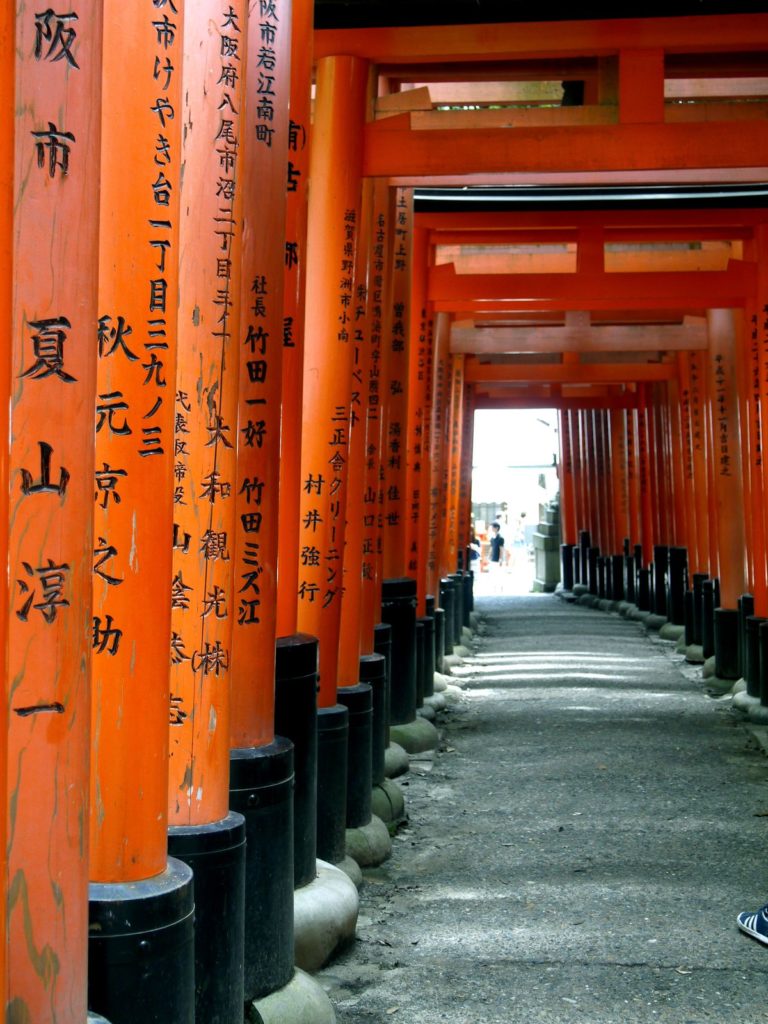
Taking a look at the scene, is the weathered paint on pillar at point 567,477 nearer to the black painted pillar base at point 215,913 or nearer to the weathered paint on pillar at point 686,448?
the weathered paint on pillar at point 686,448

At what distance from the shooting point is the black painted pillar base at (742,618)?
11275 millimetres

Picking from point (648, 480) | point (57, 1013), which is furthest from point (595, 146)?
point (648, 480)

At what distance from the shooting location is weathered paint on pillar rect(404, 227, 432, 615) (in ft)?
34.8

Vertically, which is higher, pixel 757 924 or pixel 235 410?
pixel 235 410

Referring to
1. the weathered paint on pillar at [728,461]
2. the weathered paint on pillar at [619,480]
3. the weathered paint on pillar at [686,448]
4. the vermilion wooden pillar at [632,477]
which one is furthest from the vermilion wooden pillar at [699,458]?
the weathered paint on pillar at [619,480]

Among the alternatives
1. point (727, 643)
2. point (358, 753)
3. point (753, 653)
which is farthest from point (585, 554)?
point (358, 753)

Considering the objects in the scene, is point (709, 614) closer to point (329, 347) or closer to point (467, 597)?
point (467, 597)

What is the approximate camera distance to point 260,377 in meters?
4.18

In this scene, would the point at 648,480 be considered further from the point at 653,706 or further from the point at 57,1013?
the point at 57,1013

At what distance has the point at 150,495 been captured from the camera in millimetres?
2943

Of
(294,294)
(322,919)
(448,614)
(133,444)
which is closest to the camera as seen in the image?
(133,444)

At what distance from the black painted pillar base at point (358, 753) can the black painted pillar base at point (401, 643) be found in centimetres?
274

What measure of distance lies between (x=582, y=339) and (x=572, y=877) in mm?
8522

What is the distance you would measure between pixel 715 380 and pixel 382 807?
6.99 m
